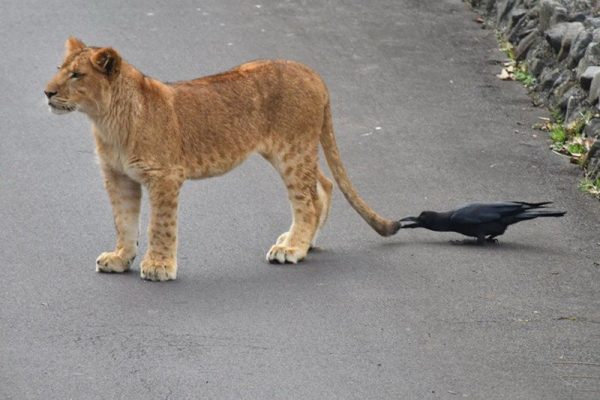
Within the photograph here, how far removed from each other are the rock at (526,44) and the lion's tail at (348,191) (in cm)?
409

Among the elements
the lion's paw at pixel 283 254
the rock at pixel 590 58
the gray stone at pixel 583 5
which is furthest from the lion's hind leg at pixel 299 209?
the gray stone at pixel 583 5

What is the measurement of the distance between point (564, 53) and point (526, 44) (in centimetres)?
86

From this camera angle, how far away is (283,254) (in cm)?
942

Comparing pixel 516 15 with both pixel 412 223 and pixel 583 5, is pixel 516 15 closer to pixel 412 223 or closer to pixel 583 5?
pixel 583 5

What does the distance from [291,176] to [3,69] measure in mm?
4875

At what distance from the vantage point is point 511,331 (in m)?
8.34

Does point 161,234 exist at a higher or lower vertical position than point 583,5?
lower

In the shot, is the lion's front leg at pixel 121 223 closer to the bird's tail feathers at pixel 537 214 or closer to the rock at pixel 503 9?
the bird's tail feathers at pixel 537 214

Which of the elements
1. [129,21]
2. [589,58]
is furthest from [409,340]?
[129,21]

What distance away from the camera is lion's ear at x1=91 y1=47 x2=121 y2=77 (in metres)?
8.77

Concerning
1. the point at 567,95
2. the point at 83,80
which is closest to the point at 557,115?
the point at 567,95

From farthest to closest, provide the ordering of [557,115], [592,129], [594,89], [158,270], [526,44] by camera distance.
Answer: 1. [526,44]
2. [557,115]
3. [594,89]
4. [592,129]
5. [158,270]

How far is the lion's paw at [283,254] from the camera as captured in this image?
9422mm

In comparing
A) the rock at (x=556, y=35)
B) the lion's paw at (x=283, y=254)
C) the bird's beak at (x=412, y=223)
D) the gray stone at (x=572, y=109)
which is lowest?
the lion's paw at (x=283, y=254)
